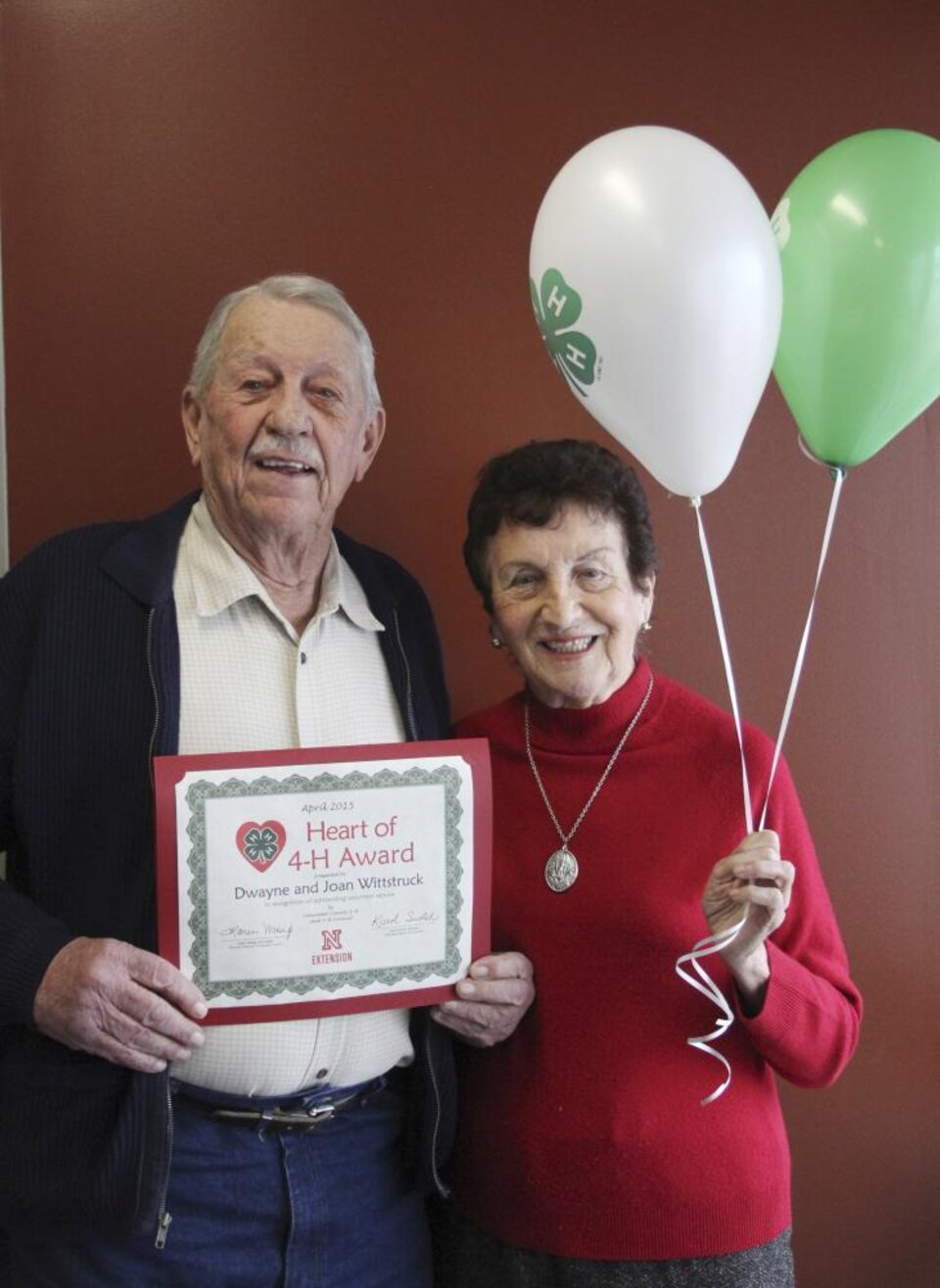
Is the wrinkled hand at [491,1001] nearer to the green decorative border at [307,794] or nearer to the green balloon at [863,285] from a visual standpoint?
the green decorative border at [307,794]

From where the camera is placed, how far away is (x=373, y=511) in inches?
84.4

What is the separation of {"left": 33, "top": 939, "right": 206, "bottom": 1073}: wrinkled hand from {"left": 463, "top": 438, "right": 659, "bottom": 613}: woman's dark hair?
68 centimetres

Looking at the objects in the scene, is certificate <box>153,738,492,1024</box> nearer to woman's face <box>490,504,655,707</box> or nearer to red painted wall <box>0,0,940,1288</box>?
woman's face <box>490,504,655,707</box>

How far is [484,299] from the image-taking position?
215cm

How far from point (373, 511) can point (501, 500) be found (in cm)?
46

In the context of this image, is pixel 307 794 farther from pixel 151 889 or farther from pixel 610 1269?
pixel 610 1269

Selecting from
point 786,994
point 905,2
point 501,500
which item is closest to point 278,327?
point 501,500

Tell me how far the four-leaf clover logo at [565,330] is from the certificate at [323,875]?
480mm

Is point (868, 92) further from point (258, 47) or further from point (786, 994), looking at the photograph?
point (786, 994)

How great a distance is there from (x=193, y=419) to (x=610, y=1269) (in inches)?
49.8

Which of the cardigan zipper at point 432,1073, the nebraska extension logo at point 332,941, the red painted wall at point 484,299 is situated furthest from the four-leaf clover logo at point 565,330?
the nebraska extension logo at point 332,941

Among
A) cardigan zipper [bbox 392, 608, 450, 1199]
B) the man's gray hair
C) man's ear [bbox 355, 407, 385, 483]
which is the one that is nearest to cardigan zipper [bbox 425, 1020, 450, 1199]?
cardigan zipper [bbox 392, 608, 450, 1199]

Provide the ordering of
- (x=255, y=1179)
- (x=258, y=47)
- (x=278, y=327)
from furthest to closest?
(x=258, y=47)
(x=278, y=327)
(x=255, y=1179)

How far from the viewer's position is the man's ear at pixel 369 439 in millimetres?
1830
